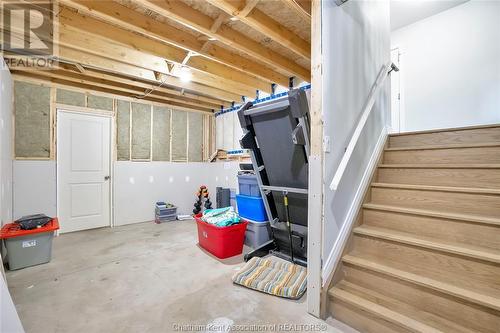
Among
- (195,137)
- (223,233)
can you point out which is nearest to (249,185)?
(223,233)

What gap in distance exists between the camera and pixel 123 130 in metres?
4.61

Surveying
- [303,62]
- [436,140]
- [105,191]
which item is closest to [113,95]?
[105,191]

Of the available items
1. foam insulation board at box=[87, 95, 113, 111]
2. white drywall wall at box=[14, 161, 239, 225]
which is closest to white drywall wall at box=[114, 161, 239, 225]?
white drywall wall at box=[14, 161, 239, 225]

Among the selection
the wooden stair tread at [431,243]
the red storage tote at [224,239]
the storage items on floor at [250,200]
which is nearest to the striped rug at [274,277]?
the red storage tote at [224,239]

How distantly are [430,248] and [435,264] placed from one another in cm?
11

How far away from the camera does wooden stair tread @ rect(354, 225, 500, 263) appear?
1407mm

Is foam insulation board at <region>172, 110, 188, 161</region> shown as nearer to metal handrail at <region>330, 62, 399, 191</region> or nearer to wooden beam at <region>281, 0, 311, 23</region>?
wooden beam at <region>281, 0, 311, 23</region>

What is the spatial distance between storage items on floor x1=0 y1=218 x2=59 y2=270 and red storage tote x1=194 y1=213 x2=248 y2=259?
1.91m

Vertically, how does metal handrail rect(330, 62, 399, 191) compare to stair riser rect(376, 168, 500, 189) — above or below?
above

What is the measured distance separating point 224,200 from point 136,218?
188cm

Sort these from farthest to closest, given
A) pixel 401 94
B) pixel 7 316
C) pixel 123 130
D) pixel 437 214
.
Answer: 1. pixel 123 130
2. pixel 401 94
3. pixel 437 214
4. pixel 7 316

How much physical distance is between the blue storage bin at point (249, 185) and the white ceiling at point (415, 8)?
328 centimetres

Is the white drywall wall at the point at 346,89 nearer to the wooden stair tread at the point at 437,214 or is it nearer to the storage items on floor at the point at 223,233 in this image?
the wooden stair tread at the point at 437,214

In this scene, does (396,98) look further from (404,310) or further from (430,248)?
(404,310)
